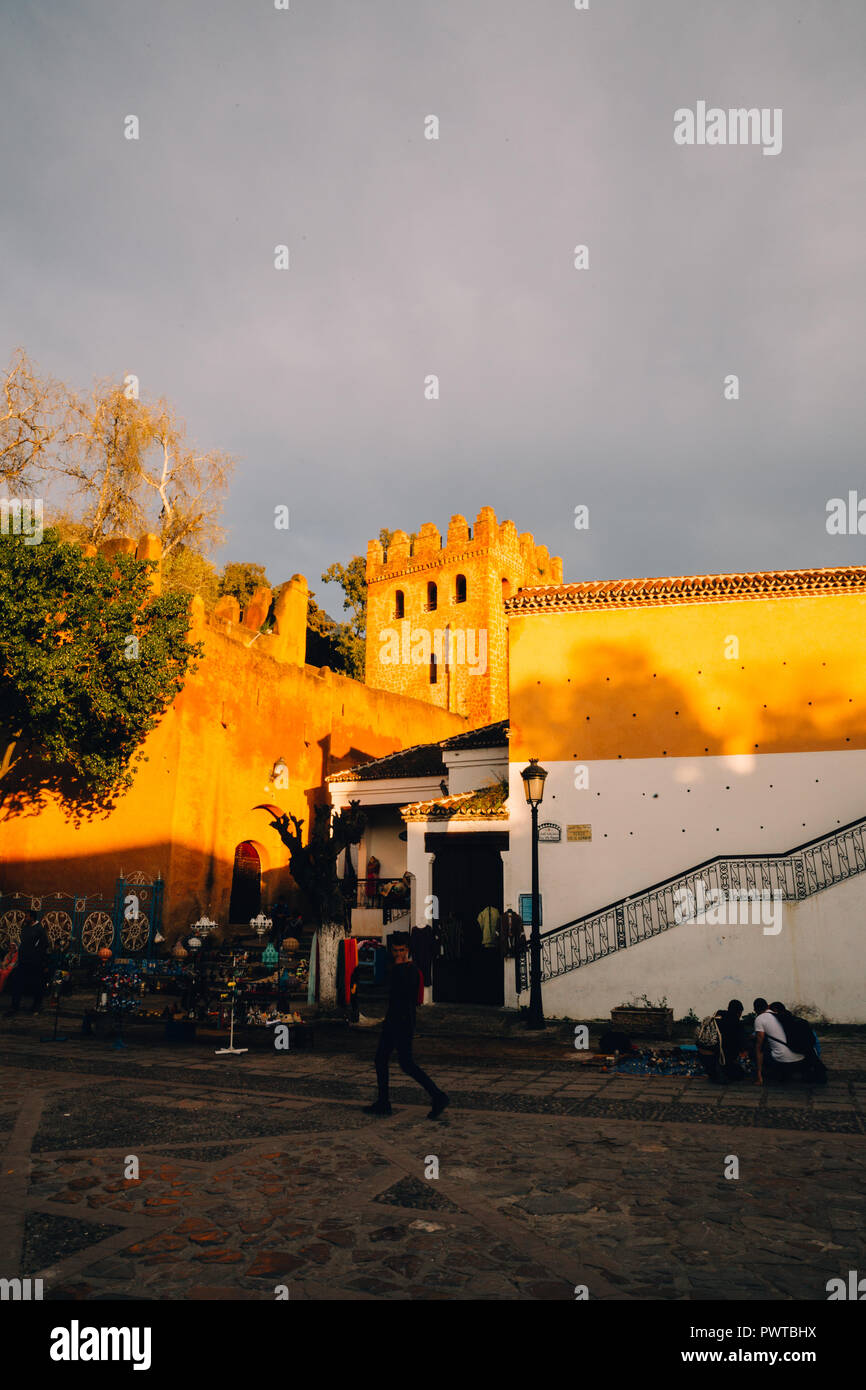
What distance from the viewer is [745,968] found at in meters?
14.8

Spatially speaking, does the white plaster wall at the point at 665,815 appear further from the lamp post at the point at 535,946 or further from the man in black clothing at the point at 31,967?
the man in black clothing at the point at 31,967

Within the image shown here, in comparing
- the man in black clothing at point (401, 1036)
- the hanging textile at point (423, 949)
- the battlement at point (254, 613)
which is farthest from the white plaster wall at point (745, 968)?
the battlement at point (254, 613)

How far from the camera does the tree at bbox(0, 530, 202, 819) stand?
56.1 ft

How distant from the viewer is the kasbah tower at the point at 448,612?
4822 cm

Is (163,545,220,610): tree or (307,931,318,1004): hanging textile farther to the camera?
(163,545,220,610): tree

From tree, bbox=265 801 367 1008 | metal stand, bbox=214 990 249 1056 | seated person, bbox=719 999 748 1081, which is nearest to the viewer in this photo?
seated person, bbox=719 999 748 1081

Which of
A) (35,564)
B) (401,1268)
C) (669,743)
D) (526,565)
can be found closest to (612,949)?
(669,743)

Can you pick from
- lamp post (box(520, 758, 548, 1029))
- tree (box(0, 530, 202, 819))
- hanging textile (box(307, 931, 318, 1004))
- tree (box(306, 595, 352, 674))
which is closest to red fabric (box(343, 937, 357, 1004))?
hanging textile (box(307, 931, 318, 1004))

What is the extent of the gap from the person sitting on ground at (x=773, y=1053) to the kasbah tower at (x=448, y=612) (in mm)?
35918

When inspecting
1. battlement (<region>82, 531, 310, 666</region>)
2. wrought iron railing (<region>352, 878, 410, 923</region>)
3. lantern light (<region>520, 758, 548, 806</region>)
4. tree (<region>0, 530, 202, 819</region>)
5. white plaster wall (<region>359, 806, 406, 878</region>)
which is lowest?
wrought iron railing (<region>352, 878, 410, 923</region>)

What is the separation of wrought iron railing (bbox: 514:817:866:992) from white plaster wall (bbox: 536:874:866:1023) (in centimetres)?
18

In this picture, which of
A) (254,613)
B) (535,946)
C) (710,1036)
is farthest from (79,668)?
(710,1036)

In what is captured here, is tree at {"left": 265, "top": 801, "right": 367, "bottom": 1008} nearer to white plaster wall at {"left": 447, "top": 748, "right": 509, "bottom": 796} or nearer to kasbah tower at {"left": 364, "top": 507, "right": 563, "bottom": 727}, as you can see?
white plaster wall at {"left": 447, "top": 748, "right": 509, "bottom": 796}
